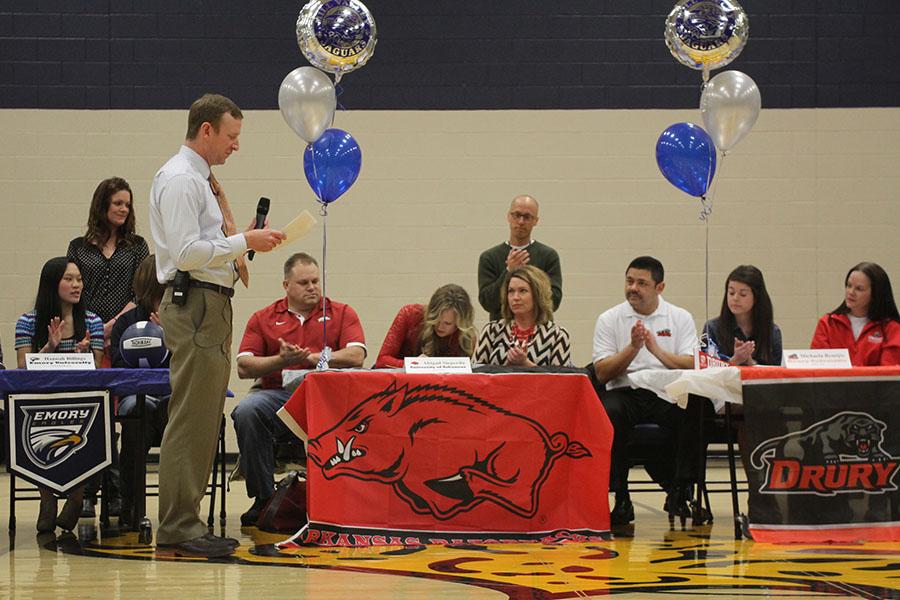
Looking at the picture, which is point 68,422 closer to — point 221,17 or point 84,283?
point 84,283

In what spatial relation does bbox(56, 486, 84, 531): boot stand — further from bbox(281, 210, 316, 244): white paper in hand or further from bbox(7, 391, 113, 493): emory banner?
bbox(281, 210, 316, 244): white paper in hand

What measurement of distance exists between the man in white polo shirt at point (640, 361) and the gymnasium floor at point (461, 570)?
0.50 meters

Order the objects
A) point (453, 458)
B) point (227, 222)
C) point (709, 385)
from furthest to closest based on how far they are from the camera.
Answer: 1. point (709, 385)
2. point (453, 458)
3. point (227, 222)

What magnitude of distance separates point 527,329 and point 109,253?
7.52 ft

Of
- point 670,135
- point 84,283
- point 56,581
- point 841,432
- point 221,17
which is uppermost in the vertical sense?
point 221,17

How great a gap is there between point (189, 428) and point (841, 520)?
2.61 metres

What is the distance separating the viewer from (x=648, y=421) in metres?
5.66

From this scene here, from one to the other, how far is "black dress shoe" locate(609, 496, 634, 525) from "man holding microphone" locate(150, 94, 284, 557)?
1867 mm

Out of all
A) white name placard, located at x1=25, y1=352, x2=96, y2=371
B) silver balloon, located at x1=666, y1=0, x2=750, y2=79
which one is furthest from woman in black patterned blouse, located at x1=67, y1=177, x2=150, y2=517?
silver balloon, located at x1=666, y1=0, x2=750, y2=79

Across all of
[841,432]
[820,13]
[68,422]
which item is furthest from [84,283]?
→ [820,13]

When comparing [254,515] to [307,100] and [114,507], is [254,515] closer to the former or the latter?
[114,507]

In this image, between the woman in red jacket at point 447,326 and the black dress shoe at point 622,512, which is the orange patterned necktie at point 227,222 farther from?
the black dress shoe at point 622,512

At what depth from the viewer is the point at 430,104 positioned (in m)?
8.28

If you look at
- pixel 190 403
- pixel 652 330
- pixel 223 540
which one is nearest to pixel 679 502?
pixel 652 330
